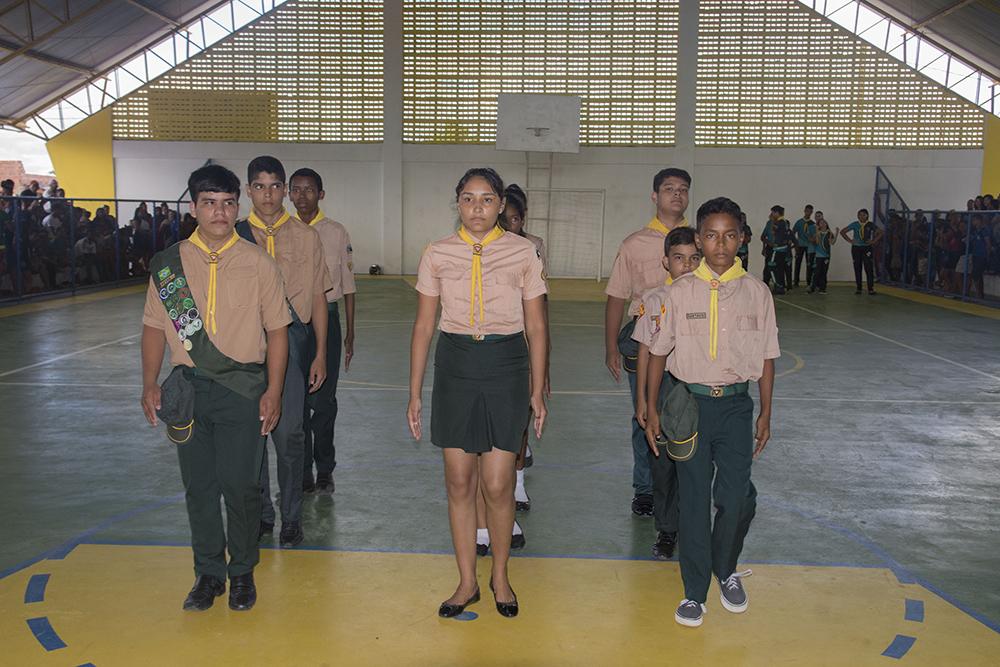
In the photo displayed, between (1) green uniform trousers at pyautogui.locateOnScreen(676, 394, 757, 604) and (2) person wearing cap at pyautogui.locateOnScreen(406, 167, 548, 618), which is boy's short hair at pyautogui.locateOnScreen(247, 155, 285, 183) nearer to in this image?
(2) person wearing cap at pyautogui.locateOnScreen(406, 167, 548, 618)

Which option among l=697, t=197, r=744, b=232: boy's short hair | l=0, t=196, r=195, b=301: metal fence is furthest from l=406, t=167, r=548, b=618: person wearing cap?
l=0, t=196, r=195, b=301: metal fence

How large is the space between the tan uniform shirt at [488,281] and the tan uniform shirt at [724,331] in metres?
0.57

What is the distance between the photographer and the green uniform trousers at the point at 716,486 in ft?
12.1

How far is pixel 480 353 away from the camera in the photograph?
3.61m

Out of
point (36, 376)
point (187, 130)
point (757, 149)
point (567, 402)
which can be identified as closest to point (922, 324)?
point (567, 402)

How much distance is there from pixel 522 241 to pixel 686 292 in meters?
0.66

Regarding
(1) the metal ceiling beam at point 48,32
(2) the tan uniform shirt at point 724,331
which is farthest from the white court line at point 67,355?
(1) the metal ceiling beam at point 48,32

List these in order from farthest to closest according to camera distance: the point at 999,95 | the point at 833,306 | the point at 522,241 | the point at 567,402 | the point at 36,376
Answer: the point at 999,95 → the point at 833,306 → the point at 36,376 → the point at 567,402 → the point at 522,241

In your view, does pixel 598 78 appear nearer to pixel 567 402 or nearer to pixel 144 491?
pixel 567 402

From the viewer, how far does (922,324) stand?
554 inches

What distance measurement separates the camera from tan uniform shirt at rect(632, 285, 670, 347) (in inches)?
152

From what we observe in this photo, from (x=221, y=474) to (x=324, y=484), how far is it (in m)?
1.74

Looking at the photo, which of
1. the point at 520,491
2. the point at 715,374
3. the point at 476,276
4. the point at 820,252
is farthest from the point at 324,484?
the point at 820,252

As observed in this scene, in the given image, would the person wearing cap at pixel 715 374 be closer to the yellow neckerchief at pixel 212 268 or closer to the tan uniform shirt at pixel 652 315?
the tan uniform shirt at pixel 652 315
